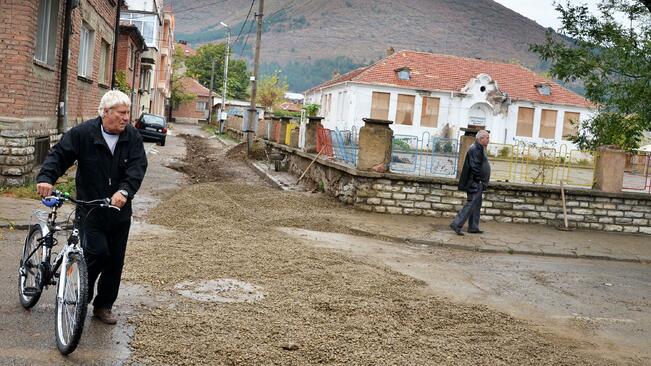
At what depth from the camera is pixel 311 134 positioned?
19.6 m

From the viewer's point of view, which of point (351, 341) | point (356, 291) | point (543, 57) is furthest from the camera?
point (543, 57)

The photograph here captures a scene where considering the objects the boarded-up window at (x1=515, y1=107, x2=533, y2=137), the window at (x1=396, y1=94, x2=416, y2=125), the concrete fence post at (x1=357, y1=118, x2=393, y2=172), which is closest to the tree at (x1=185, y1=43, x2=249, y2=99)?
the window at (x1=396, y1=94, x2=416, y2=125)

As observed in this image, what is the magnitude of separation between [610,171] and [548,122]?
38.0 meters

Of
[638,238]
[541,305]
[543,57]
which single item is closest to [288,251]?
[541,305]

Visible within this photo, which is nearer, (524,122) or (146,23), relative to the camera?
(524,122)

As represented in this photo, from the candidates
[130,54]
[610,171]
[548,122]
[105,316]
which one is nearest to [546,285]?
[105,316]

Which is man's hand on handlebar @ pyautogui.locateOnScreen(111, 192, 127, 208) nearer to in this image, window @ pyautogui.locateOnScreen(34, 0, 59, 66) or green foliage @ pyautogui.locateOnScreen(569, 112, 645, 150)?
window @ pyautogui.locateOnScreen(34, 0, 59, 66)

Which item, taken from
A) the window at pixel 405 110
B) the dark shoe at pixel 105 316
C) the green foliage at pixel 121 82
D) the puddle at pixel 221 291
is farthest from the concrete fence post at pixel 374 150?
the window at pixel 405 110

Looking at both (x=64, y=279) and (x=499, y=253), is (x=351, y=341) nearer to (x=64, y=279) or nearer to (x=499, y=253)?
(x=64, y=279)

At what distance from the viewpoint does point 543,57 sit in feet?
56.1

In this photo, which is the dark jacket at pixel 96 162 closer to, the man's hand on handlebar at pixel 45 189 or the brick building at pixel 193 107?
the man's hand on handlebar at pixel 45 189

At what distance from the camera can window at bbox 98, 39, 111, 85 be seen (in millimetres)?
21641

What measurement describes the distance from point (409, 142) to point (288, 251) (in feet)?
19.0

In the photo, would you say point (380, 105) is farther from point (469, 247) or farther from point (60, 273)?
point (60, 273)
